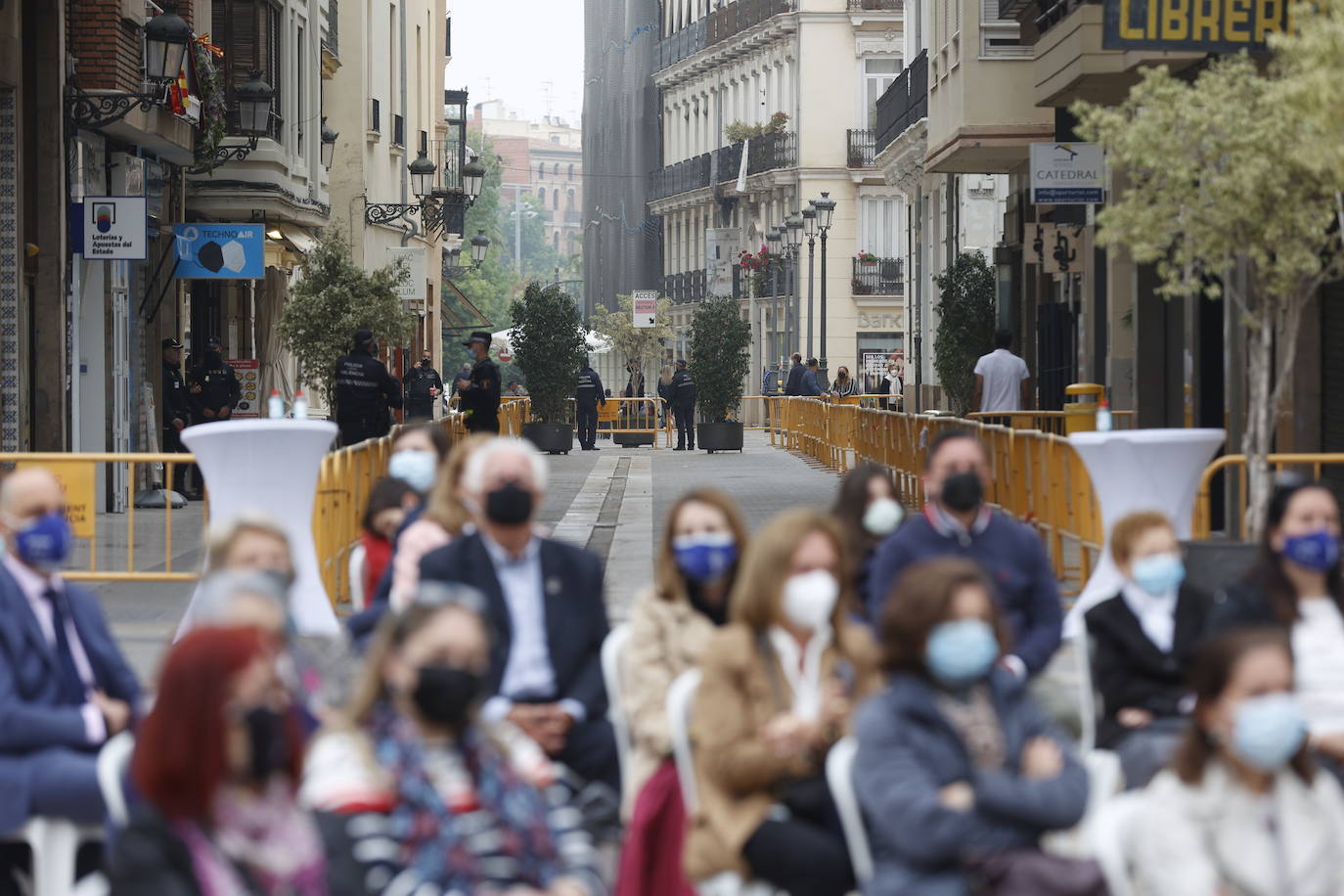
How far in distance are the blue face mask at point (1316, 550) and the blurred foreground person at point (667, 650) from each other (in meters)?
1.71

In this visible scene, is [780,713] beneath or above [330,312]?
beneath

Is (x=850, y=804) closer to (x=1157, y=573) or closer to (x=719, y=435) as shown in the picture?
(x=1157, y=573)

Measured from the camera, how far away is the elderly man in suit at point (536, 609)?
718 cm

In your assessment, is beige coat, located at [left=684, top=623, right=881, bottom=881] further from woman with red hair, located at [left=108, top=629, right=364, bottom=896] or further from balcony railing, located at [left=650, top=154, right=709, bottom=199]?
balcony railing, located at [left=650, top=154, right=709, bottom=199]

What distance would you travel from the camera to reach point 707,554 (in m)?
6.88

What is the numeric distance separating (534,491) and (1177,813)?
2.67 metres

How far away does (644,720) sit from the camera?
21.9 feet

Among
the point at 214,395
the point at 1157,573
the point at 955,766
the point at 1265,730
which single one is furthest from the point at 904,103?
the point at 1265,730

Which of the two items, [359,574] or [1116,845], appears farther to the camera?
[359,574]

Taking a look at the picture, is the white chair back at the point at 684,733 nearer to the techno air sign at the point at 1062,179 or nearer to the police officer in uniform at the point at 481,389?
the techno air sign at the point at 1062,179

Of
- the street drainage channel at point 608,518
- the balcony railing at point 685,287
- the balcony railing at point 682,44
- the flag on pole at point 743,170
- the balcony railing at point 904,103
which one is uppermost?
the balcony railing at point 682,44

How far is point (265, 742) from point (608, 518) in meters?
20.0

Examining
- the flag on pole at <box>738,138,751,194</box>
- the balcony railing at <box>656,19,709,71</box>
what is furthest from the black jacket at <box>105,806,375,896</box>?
the balcony railing at <box>656,19,709,71</box>

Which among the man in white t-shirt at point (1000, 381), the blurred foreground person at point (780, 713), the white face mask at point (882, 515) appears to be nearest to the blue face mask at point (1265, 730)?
the blurred foreground person at point (780, 713)
